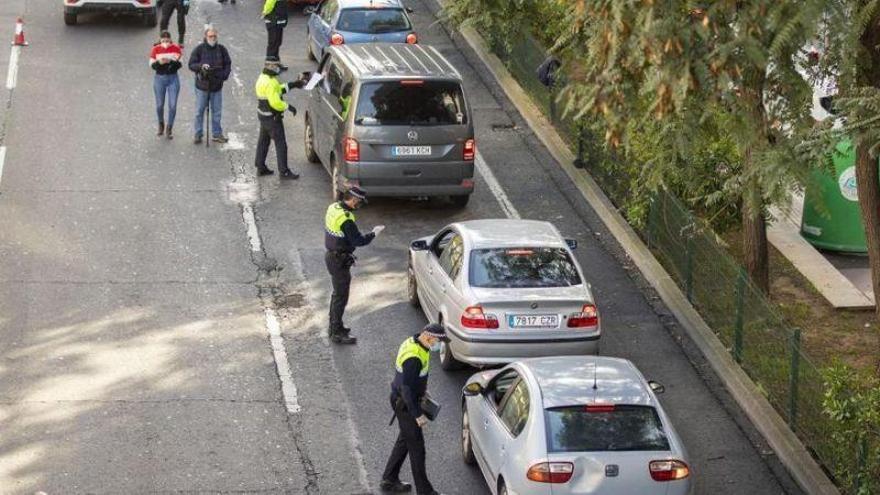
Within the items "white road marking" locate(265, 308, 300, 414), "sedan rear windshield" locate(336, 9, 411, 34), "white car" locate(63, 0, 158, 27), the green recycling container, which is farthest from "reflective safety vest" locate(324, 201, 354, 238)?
"white car" locate(63, 0, 158, 27)

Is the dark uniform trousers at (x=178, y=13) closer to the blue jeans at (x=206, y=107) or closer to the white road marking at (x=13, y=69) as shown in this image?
the white road marking at (x=13, y=69)

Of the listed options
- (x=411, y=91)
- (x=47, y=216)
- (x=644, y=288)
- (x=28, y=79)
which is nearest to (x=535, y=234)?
(x=644, y=288)

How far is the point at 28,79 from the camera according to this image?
28.1 metres

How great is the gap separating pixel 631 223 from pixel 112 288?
6633 millimetres

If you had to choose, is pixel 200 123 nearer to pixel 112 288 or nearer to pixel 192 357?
pixel 112 288

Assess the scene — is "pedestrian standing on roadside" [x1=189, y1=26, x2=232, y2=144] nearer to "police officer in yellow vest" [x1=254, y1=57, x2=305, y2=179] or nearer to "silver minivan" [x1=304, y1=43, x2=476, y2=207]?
"police officer in yellow vest" [x1=254, y1=57, x2=305, y2=179]

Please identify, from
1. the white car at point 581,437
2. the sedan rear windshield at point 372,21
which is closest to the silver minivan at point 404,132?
the sedan rear windshield at point 372,21

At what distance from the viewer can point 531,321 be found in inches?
681

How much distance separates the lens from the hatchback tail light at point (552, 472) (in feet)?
44.9

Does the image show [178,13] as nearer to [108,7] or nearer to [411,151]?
[108,7]

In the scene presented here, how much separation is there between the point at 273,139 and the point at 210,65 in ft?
6.06

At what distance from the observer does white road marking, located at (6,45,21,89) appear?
2783 cm

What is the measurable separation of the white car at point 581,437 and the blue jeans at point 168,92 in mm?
11781

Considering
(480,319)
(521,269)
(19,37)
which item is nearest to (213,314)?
(480,319)
